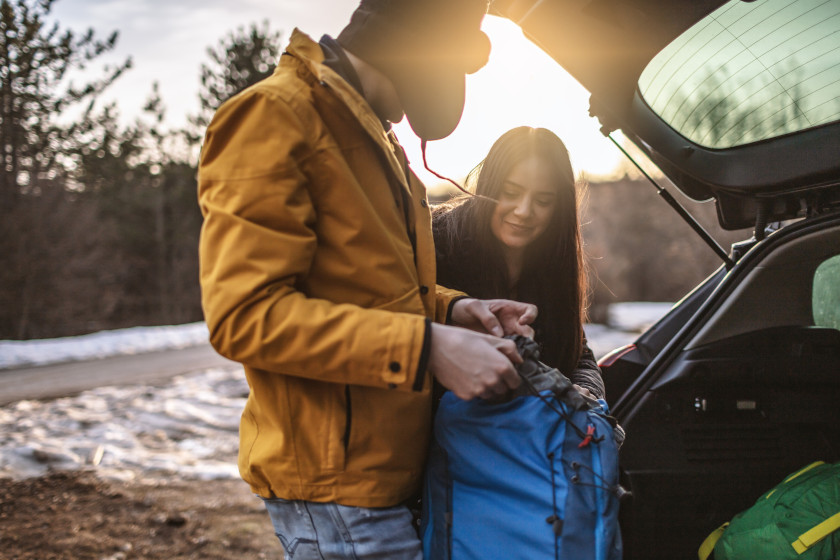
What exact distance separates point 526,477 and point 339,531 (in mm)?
431

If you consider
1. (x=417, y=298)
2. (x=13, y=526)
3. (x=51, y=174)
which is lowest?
(x=13, y=526)

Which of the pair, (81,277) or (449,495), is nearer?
(449,495)

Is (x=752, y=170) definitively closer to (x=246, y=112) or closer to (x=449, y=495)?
(x=449, y=495)

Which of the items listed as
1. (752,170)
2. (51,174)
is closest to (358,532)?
(752,170)

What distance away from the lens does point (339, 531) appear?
126 centimetres

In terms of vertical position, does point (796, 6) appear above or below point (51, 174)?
below

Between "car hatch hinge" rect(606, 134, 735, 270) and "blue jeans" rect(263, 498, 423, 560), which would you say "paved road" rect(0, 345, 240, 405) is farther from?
"car hatch hinge" rect(606, 134, 735, 270)

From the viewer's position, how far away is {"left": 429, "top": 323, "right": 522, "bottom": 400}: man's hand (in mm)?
1152

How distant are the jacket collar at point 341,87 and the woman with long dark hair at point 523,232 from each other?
1.16 metres

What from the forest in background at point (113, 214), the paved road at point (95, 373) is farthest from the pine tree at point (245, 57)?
the paved road at point (95, 373)

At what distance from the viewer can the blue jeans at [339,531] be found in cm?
126

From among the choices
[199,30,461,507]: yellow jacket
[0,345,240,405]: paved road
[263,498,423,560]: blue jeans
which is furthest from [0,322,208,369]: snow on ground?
[199,30,461,507]: yellow jacket

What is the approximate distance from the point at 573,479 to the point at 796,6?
1.71m

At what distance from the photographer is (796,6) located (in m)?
1.95
